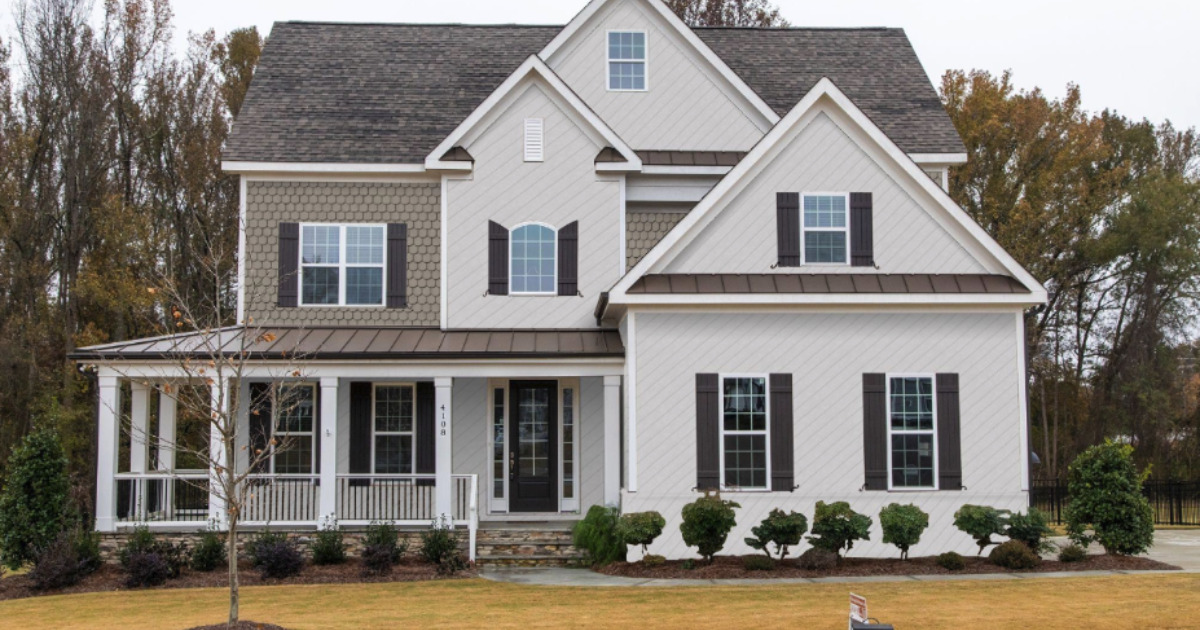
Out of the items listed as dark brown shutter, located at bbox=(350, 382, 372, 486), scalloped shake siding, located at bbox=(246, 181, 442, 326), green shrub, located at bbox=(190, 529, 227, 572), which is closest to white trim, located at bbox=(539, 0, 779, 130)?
scalloped shake siding, located at bbox=(246, 181, 442, 326)

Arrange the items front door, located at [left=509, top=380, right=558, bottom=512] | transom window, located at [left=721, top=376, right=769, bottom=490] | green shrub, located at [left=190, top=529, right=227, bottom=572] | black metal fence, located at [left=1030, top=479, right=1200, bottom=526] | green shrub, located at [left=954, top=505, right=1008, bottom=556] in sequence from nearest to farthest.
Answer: green shrub, located at [left=954, top=505, right=1008, bottom=556]
green shrub, located at [left=190, top=529, right=227, bottom=572]
transom window, located at [left=721, top=376, right=769, bottom=490]
front door, located at [left=509, top=380, right=558, bottom=512]
black metal fence, located at [left=1030, top=479, right=1200, bottom=526]

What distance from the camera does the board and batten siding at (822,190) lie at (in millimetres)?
18359

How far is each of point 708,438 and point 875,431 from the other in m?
2.59

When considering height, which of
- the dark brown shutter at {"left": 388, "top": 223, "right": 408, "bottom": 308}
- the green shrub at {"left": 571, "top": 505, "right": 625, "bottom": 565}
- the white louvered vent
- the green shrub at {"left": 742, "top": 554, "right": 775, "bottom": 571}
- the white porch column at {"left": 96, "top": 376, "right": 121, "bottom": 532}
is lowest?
the green shrub at {"left": 742, "top": 554, "right": 775, "bottom": 571}

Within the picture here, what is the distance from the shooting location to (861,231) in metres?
18.5

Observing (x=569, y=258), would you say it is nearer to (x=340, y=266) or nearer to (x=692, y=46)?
(x=340, y=266)

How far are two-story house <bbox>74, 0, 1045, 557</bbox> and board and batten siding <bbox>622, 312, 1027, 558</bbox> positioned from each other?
1.5 inches

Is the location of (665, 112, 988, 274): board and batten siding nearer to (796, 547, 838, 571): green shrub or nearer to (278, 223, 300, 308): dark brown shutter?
(796, 547, 838, 571): green shrub

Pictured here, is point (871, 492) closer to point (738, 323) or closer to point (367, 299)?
point (738, 323)

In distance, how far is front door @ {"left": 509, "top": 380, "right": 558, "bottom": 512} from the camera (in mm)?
20562

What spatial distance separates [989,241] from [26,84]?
27206 mm

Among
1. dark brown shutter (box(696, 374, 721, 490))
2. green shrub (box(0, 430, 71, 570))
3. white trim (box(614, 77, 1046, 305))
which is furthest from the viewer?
white trim (box(614, 77, 1046, 305))

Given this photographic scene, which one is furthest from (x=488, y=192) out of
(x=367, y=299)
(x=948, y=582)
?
(x=948, y=582)

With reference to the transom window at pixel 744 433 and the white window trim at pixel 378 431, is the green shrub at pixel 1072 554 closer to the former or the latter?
the transom window at pixel 744 433
